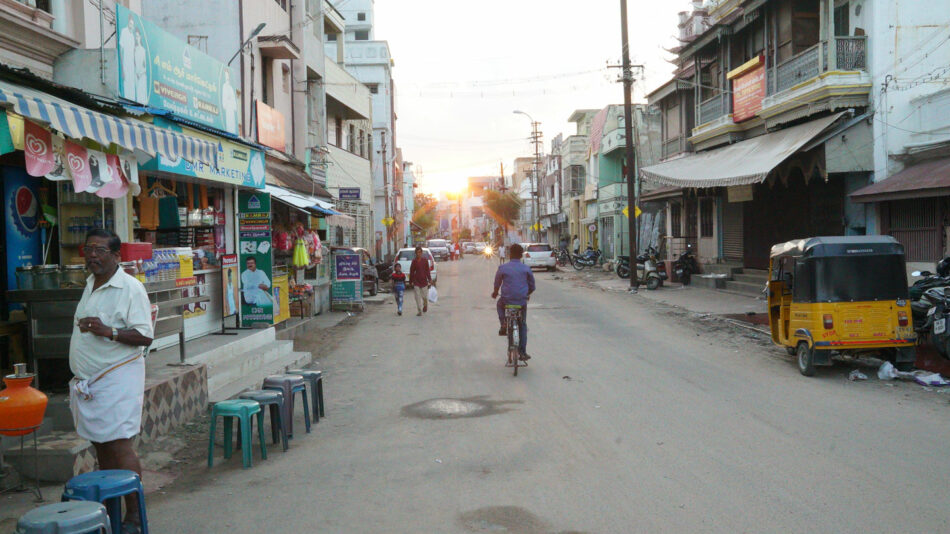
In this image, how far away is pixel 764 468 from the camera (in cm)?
588

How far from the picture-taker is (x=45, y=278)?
6.83 m

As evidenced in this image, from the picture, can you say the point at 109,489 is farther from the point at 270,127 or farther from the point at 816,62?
the point at 816,62

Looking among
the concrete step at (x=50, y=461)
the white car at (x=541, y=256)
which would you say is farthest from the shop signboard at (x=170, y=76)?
the white car at (x=541, y=256)

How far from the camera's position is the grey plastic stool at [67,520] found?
3350 millimetres

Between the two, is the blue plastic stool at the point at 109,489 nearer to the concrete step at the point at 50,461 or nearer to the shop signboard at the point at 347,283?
the concrete step at the point at 50,461

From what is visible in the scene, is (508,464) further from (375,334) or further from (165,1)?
(165,1)

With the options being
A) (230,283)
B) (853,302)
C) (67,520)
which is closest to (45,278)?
(67,520)

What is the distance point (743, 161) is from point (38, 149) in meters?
17.7

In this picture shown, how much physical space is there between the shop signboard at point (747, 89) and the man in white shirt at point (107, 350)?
2075 cm

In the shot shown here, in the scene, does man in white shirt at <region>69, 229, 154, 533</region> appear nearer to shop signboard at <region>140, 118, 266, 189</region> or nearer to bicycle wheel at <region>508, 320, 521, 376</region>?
shop signboard at <region>140, 118, 266, 189</region>

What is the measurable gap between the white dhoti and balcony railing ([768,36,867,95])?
59.7 feet

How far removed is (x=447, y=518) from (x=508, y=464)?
1329 millimetres

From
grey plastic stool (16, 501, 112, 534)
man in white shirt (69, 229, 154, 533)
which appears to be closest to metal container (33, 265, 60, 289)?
man in white shirt (69, 229, 154, 533)

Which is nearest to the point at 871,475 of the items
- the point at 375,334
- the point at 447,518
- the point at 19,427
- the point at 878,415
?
the point at 878,415
